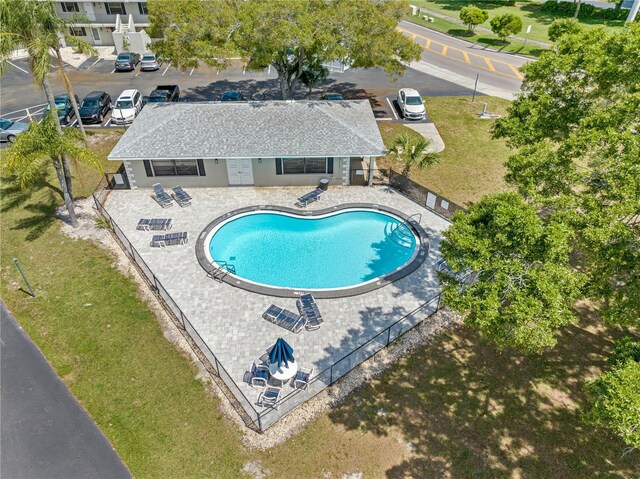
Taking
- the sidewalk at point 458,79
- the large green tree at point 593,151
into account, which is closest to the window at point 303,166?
the large green tree at point 593,151

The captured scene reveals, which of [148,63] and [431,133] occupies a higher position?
[148,63]

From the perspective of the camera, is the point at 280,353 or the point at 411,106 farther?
the point at 411,106

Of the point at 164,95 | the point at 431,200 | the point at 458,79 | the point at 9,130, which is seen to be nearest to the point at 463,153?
the point at 431,200

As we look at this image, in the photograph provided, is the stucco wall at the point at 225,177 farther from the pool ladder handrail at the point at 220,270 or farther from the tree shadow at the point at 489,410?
the tree shadow at the point at 489,410

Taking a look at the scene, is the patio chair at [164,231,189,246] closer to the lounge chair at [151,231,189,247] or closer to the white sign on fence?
the lounge chair at [151,231,189,247]

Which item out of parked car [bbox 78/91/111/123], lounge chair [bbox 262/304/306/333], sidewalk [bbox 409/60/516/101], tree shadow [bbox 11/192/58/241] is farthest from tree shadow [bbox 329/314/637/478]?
parked car [bbox 78/91/111/123]

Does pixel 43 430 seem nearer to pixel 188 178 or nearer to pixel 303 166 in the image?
pixel 188 178

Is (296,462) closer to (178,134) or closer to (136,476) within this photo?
(136,476)
